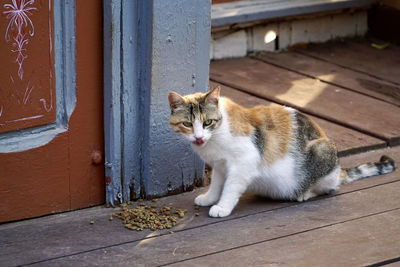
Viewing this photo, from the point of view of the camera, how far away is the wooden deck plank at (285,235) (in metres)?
2.90

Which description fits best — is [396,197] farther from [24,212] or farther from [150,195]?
[24,212]

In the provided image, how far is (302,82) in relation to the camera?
541 centimetres

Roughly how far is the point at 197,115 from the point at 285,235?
75 cm

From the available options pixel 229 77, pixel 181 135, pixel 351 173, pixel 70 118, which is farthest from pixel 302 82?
pixel 70 118

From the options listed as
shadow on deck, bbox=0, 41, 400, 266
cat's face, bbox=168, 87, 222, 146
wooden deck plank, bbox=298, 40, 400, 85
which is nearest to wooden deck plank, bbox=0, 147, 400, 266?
shadow on deck, bbox=0, 41, 400, 266

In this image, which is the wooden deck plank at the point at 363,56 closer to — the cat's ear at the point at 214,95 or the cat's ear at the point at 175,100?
the cat's ear at the point at 214,95

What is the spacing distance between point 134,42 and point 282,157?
40.1 inches

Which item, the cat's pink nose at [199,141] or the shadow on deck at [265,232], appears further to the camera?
the cat's pink nose at [199,141]

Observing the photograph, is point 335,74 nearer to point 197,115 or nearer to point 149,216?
point 197,115

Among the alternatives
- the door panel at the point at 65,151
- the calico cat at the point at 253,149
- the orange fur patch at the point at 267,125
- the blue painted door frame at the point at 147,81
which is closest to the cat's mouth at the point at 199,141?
the calico cat at the point at 253,149

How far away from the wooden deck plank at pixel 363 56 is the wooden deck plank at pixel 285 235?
2.37 m

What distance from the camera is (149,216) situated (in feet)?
10.9

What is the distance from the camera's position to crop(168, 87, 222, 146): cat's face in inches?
127

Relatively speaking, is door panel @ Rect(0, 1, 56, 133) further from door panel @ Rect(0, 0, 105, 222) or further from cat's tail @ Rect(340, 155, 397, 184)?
cat's tail @ Rect(340, 155, 397, 184)
